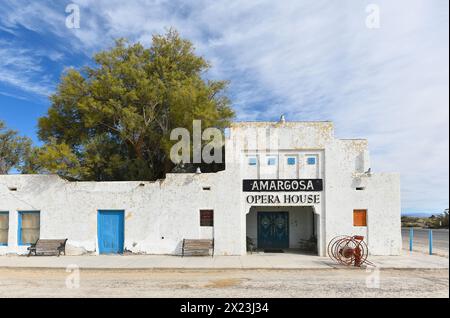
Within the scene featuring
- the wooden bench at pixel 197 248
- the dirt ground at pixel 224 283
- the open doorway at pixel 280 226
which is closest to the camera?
the dirt ground at pixel 224 283

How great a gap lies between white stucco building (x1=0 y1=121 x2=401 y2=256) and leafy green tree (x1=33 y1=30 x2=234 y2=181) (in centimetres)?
262

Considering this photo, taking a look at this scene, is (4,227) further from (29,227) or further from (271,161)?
(271,161)

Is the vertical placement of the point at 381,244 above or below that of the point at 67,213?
below

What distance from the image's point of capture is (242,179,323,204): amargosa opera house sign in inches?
717

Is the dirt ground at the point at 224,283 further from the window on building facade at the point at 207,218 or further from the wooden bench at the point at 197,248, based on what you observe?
the window on building facade at the point at 207,218

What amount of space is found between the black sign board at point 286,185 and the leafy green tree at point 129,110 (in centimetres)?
525

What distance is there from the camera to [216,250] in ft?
58.9

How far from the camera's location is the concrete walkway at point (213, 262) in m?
14.8

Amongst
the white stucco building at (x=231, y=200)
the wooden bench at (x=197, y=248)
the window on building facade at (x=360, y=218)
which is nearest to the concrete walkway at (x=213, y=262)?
the wooden bench at (x=197, y=248)

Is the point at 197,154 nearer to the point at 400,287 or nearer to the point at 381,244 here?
the point at 381,244

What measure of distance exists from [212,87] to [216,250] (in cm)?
1072

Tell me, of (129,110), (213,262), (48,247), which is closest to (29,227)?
(48,247)
